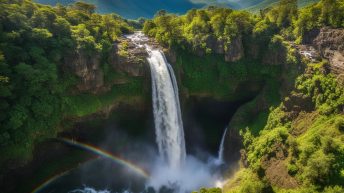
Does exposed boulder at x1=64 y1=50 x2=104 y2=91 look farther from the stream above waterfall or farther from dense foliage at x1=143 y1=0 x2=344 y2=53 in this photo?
dense foliage at x1=143 y1=0 x2=344 y2=53

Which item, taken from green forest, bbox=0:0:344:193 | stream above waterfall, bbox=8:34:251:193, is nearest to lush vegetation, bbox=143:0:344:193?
green forest, bbox=0:0:344:193

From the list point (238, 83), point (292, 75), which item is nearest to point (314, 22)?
point (292, 75)

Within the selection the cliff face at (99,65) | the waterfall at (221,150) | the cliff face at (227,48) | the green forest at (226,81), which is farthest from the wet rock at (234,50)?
the cliff face at (99,65)

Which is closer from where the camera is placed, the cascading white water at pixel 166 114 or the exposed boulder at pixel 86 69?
the exposed boulder at pixel 86 69

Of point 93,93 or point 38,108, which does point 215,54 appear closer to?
point 93,93

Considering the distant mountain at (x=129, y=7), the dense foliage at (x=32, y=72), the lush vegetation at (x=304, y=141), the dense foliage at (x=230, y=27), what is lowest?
the lush vegetation at (x=304, y=141)

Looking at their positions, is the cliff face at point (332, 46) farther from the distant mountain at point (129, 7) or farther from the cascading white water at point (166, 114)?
the distant mountain at point (129, 7)
